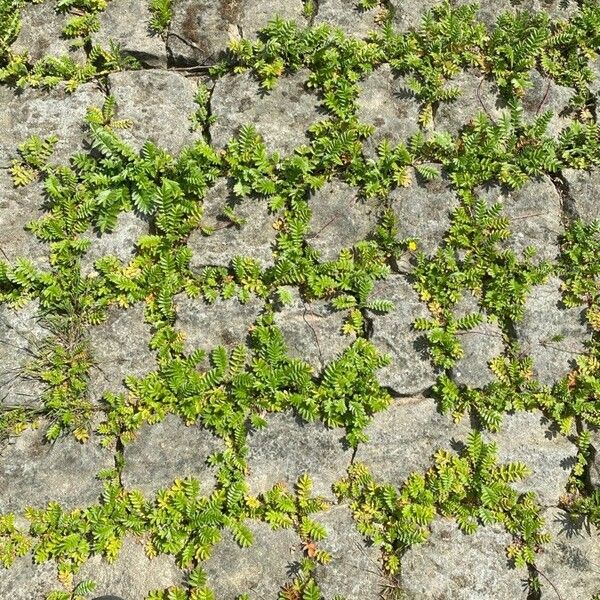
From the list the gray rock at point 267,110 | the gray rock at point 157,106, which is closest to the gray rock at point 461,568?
the gray rock at point 267,110

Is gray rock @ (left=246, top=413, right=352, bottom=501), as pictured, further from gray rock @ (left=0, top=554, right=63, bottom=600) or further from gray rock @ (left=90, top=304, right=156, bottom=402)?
gray rock @ (left=0, top=554, right=63, bottom=600)

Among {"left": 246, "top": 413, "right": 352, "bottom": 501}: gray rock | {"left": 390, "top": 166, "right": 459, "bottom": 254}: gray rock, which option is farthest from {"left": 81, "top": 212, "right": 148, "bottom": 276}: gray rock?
{"left": 390, "top": 166, "right": 459, "bottom": 254}: gray rock

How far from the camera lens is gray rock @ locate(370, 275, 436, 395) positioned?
4203 millimetres

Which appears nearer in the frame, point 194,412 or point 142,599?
point 142,599

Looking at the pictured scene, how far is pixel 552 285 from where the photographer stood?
4.41m

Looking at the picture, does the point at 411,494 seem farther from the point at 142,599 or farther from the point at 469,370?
the point at 142,599

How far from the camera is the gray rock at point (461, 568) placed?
153 inches

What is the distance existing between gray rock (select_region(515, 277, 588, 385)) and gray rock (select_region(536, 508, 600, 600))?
3.10 feet

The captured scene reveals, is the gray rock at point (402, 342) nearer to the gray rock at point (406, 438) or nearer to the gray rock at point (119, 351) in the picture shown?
the gray rock at point (406, 438)

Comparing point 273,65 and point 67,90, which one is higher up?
point 273,65

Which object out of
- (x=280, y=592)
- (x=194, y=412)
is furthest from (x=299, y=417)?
(x=280, y=592)

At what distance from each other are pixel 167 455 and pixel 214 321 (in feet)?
3.05

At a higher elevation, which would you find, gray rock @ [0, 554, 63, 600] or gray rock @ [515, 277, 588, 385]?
gray rock @ [515, 277, 588, 385]

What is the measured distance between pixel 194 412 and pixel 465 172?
8.38ft
